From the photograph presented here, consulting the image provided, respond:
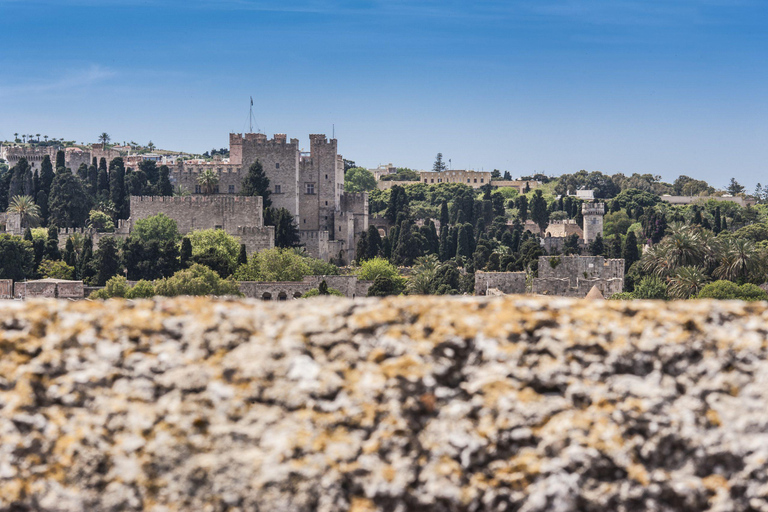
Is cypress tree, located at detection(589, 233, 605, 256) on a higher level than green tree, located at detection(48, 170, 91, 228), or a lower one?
lower

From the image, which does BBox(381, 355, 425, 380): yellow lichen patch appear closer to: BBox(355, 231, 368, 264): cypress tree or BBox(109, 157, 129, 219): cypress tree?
BBox(355, 231, 368, 264): cypress tree

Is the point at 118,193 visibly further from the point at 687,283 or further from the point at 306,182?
the point at 687,283

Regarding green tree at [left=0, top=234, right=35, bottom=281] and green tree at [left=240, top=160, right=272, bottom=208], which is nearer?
green tree at [left=0, top=234, right=35, bottom=281]

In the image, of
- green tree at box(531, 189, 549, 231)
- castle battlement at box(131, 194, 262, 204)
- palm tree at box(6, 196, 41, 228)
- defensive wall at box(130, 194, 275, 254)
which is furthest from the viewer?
green tree at box(531, 189, 549, 231)

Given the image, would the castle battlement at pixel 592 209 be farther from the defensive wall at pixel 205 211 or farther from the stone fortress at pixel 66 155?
the stone fortress at pixel 66 155

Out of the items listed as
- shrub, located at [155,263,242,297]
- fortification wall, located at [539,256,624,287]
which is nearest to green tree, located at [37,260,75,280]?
shrub, located at [155,263,242,297]

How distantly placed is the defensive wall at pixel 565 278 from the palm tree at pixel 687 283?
4.33 metres

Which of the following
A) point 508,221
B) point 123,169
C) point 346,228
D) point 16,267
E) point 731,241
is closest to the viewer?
point 16,267

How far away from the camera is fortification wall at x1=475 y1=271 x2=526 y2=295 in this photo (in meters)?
50.2

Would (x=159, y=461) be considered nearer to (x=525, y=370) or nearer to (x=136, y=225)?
(x=525, y=370)

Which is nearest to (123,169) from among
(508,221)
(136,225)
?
(136,225)

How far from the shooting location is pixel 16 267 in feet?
192

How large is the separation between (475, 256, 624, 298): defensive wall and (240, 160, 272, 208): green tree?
2066 cm

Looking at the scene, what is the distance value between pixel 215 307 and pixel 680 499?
101 inches
